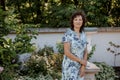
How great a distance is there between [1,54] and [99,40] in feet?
12.1

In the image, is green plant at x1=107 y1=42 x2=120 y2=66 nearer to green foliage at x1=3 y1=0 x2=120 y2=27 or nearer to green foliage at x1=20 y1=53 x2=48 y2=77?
green foliage at x1=3 y1=0 x2=120 y2=27

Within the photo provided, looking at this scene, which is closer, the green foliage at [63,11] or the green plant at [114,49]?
the green plant at [114,49]

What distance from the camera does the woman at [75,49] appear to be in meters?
4.52

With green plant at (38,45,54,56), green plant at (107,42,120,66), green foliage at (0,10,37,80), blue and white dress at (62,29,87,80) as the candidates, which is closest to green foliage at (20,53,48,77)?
green foliage at (0,10,37,80)

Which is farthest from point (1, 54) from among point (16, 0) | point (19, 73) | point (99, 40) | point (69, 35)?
point (16, 0)

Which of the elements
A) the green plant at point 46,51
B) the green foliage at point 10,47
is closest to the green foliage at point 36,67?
the green foliage at point 10,47

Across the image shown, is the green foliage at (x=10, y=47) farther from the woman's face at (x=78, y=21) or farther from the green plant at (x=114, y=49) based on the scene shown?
the green plant at (x=114, y=49)

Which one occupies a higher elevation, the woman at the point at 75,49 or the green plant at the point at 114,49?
the woman at the point at 75,49

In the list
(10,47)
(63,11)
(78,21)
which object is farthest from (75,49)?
(63,11)

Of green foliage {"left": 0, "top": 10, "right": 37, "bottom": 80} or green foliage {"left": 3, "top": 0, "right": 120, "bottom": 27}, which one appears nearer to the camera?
green foliage {"left": 0, "top": 10, "right": 37, "bottom": 80}

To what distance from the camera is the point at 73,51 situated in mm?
4562

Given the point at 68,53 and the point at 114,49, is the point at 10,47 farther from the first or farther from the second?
the point at 114,49

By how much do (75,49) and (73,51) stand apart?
0.12 feet

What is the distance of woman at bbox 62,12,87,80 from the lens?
4523 millimetres
